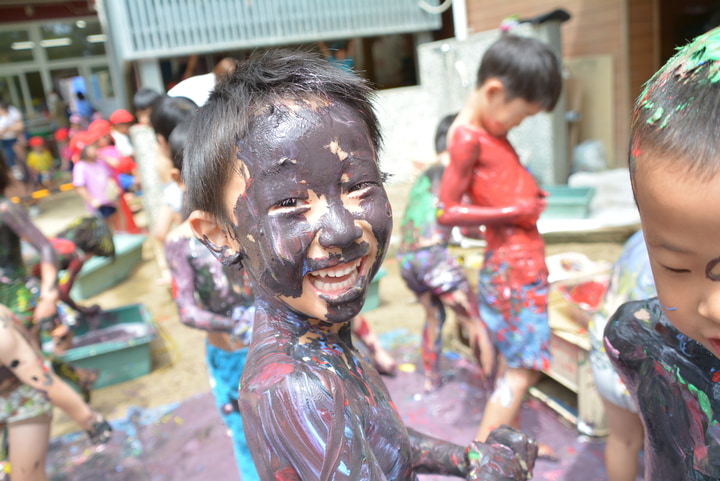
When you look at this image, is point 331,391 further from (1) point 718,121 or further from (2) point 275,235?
(1) point 718,121

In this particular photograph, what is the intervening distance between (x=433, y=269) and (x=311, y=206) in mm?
2179

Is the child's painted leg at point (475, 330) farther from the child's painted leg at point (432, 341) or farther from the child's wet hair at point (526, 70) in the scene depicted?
the child's wet hair at point (526, 70)

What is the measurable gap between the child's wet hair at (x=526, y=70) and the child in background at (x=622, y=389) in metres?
0.72

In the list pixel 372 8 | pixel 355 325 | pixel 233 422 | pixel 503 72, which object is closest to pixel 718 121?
pixel 503 72

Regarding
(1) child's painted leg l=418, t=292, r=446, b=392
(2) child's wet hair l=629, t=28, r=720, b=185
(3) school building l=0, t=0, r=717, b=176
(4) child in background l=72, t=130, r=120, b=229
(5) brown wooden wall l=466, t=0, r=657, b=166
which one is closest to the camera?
(2) child's wet hair l=629, t=28, r=720, b=185

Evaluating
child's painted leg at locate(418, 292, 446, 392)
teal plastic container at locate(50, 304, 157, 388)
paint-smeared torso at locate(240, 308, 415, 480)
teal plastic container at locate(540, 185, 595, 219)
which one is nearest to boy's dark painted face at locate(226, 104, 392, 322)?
paint-smeared torso at locate(240, 308, 415, 480)

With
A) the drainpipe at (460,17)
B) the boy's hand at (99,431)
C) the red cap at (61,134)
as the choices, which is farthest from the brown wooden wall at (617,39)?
the red cap at (61,134)

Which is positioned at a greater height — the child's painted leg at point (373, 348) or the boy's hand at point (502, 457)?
the boy's hand at point (502, 457)

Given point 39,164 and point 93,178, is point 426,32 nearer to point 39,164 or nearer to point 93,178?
point 93,178

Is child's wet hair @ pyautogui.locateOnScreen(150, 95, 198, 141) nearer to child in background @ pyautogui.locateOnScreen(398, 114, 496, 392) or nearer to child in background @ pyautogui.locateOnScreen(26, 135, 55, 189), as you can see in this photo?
child in background @ pyautogui.locateOnScreen(398, 114, 496, 392)

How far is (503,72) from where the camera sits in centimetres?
227

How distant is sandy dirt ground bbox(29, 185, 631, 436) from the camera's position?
3771 millimetres

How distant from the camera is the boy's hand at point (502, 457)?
1175mm

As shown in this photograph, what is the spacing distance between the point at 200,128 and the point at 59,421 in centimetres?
337
